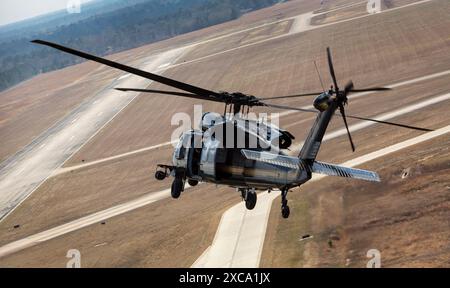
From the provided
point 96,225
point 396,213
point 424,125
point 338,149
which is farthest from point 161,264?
point 424,125

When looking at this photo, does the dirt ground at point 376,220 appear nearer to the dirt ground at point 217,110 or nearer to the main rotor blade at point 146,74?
the dirt ground at point 217,110

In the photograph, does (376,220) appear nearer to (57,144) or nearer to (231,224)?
(231,224)

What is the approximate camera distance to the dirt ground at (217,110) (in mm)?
35656

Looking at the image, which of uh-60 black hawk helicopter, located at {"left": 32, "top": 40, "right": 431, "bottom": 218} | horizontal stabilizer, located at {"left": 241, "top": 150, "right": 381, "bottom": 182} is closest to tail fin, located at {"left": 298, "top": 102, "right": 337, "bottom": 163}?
uh-60 black hawk helicopter, located at {"left": 32, "top": 40, "right": 431, "bottom": 218}

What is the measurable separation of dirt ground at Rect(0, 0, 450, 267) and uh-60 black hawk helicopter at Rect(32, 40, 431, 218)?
24.6ft

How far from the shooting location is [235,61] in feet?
330

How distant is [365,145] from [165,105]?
4083 cm

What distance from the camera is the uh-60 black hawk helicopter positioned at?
20.2 metres

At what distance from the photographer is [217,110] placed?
229 ft

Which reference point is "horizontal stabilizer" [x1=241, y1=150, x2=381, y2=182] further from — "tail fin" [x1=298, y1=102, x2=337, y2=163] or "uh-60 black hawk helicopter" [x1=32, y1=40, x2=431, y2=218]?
"tail fin" [x1=298, y1=102, x2=337, y2=163]

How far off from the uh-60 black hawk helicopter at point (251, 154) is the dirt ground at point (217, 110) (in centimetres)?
749

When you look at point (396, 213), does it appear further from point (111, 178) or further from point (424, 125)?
point (111, 178)

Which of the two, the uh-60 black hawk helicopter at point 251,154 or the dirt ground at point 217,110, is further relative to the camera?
the dirt ground at point 217,110

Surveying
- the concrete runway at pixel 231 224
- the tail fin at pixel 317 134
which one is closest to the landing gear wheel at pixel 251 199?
the tail fin at pixel 317 134
